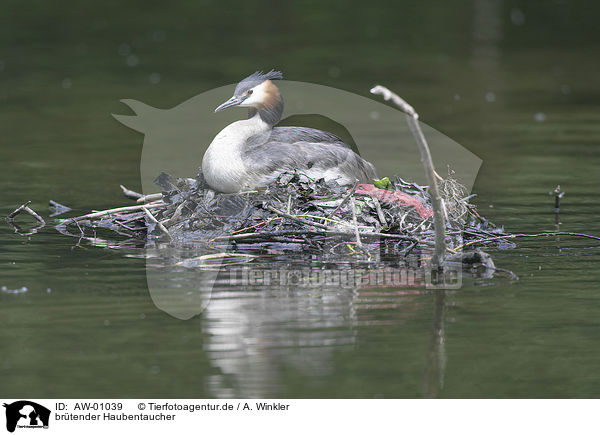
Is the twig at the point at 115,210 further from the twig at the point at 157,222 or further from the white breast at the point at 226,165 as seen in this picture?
the white breast at the point at 226,165

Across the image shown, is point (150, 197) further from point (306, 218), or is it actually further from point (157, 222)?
point (306, 218)

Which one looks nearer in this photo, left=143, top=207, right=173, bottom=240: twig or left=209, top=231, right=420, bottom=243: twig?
left=209, top=231, right=420, bottom=243: twig

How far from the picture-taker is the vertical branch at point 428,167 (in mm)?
6453

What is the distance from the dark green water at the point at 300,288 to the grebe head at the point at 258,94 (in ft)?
5.30

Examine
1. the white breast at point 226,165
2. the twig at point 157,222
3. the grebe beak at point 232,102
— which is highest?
the grebe beak at point 232,102

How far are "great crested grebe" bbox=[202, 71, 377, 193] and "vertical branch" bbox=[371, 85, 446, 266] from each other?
1436 mm

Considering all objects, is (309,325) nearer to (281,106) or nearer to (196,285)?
(196,285)

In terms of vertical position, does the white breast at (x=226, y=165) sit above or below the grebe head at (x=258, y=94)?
below

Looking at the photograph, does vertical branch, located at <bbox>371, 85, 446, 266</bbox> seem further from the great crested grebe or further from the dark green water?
the great crested grebe

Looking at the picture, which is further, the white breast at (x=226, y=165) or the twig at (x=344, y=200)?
the white breast at (x=226, y=165)

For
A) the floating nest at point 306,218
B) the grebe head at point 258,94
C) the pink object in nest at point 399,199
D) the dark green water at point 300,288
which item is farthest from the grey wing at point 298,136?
the dark green water at point 300,288

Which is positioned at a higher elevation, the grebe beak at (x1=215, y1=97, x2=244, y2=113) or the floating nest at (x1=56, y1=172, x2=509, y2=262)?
the grebe beak at (x1=215, y1=97, x2=244, y2=113)
